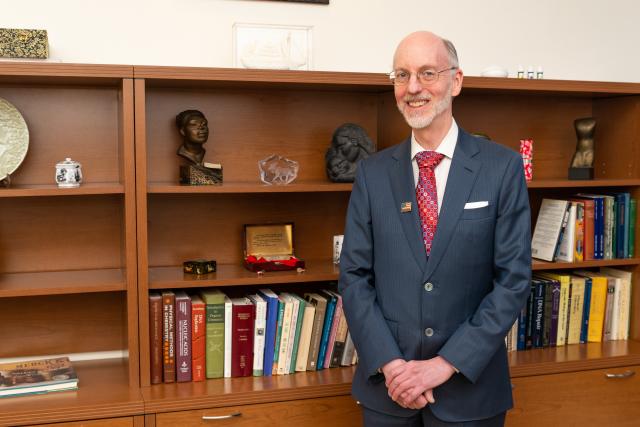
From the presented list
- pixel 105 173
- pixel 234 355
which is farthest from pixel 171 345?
pixel 105 173

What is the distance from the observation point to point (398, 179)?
7.15ft

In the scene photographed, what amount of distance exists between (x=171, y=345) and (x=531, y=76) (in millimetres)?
1694

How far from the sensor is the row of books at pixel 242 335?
2512 millimetres

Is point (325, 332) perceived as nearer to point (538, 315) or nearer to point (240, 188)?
point (240, 188)

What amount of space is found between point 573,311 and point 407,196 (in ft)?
3.98

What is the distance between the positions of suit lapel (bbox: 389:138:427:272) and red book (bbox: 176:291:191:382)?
829 millimetres

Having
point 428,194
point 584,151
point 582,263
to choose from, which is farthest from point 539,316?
point 428,194

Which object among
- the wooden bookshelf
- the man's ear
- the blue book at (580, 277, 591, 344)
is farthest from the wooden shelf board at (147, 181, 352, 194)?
the blue book at (580, 277, 591, 344)

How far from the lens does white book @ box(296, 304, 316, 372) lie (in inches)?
104

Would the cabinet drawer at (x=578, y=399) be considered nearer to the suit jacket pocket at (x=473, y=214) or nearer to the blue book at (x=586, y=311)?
the blue book at (x=586, y=311)

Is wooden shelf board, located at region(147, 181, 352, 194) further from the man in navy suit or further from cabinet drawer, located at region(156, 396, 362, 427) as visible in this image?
cabinet drawer, located at region(156, 396, 362, 427)

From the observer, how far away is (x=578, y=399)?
281 cm

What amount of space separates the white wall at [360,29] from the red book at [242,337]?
3.03ft

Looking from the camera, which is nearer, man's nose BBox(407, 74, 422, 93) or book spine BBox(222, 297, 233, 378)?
man's nose BBox(407, 74, 422, 93)
